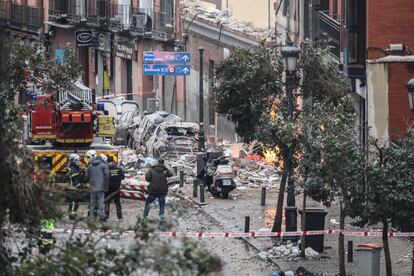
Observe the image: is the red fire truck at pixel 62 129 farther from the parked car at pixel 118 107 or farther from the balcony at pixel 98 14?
the balcony at pixel 98 14

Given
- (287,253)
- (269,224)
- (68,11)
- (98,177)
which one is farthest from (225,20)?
(287,253)

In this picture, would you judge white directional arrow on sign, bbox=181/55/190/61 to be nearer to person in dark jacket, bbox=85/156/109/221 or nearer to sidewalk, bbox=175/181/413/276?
sidewalk, bbox=175/181/413/276

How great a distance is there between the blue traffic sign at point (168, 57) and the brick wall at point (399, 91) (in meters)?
21.4

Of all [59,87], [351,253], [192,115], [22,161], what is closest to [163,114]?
[192,115]

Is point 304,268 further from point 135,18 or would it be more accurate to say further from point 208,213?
point 135,18

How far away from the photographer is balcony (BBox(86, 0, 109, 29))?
6125 cm

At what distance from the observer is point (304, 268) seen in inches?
739

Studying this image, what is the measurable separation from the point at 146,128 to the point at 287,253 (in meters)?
21.8

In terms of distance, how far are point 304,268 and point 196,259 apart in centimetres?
1043

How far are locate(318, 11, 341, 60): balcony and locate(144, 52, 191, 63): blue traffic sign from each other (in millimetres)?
10424

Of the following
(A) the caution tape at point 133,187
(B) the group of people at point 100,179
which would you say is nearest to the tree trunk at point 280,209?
(B) the group of people at point 100,179

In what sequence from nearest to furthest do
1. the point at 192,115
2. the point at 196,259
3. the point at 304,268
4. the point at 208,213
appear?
the point at 196,259 → the point at 304,268 → the point at 208,213 → the point at 192,115

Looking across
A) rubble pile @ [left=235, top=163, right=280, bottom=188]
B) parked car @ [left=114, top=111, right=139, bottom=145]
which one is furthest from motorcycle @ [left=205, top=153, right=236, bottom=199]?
parked car @ [left=114, top=111, right=139, bottom=145]

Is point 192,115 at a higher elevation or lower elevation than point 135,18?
lower
